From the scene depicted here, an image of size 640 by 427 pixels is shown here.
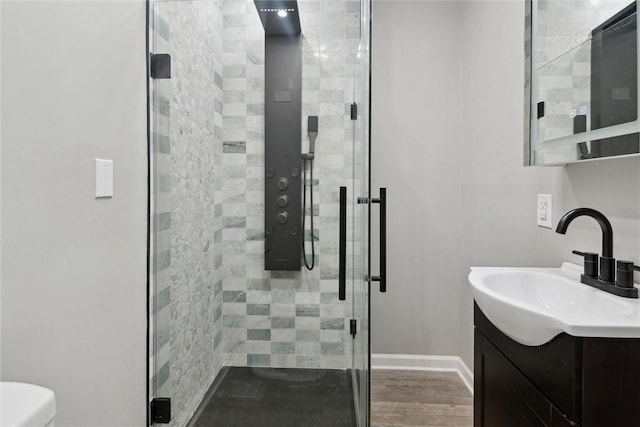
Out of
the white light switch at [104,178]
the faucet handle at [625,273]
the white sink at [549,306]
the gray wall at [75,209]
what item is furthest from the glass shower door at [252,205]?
the faucet handle at [625,273]

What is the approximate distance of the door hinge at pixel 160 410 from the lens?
1.57 m

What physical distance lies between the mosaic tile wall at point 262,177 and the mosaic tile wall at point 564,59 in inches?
31.5

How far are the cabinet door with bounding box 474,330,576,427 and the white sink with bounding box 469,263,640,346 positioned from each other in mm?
142

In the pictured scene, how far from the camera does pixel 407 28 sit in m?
2.56

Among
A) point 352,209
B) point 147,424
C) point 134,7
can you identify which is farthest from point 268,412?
point 134,7

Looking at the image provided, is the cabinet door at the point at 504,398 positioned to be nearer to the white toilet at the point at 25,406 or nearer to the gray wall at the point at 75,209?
the white toilet at the point at 25,406

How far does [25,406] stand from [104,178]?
2.51 feet

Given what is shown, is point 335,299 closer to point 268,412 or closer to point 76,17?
point 268,412

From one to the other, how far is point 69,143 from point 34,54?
235mm

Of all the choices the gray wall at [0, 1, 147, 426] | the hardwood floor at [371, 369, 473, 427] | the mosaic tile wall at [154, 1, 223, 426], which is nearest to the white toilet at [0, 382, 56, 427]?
the gray wall at [0, 1, 147, 426]

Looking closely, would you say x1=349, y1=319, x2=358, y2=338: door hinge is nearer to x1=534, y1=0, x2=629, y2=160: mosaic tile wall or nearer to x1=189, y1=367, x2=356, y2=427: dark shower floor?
x1=189, y1=367, x2=356, y2=427: dark shower floor

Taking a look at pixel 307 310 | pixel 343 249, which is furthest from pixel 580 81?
pixel 307 310

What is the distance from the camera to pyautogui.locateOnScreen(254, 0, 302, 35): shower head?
5.75 ft

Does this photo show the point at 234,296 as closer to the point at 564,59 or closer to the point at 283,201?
the point at 283,201
